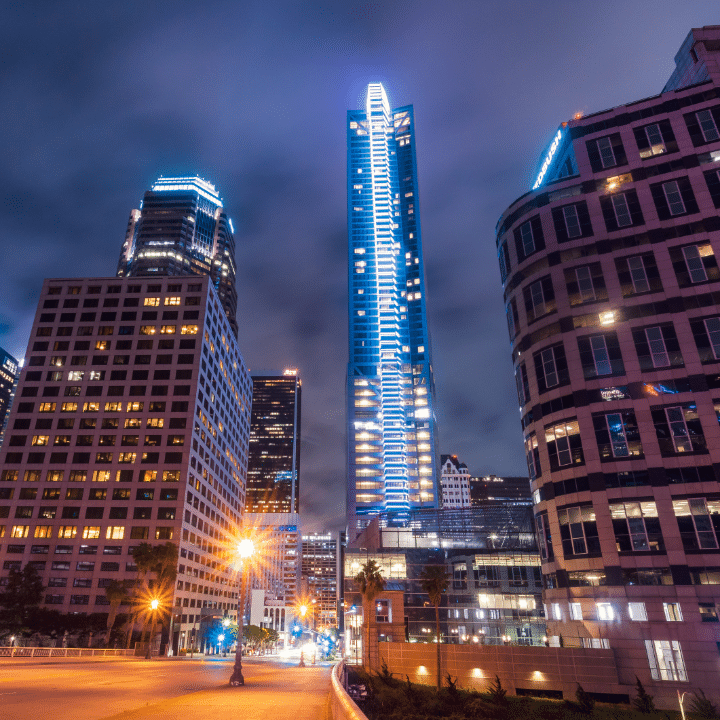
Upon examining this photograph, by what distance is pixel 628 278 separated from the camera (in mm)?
56094

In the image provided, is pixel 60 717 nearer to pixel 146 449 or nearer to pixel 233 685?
pixel 233 685

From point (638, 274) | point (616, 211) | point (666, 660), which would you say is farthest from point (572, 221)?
point (666, 660)

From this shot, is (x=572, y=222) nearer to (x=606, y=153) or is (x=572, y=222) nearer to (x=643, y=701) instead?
(x=606, y=153)

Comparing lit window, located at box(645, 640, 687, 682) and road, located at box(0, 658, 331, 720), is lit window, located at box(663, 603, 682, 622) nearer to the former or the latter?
lit window, located at box(645, 640, 687, 682)

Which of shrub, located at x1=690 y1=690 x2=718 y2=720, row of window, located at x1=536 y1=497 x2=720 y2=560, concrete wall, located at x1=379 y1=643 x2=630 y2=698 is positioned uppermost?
row of window, located at x1=536 y1=497 x2=720 y2=560

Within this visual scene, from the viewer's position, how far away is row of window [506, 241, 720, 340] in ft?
176

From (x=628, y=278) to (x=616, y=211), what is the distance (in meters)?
8.69

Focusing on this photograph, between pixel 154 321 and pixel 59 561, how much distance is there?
174ft

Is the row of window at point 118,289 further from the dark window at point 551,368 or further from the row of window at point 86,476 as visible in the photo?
the dark window at point 551,368

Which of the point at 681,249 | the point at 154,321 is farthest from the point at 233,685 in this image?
the point at 154,321

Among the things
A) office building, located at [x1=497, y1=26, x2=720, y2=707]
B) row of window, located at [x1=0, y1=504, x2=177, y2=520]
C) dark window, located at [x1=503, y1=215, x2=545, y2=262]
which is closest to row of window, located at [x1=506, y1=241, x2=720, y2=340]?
office building, located at [x1=497, y1=26, x2=720, y2=707]

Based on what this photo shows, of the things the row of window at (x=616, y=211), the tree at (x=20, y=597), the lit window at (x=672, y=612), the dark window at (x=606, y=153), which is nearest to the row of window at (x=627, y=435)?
the lit window at (x=672, y=612)

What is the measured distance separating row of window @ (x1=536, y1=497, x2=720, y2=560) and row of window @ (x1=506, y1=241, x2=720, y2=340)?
858 inches

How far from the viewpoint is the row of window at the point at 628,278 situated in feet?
176
